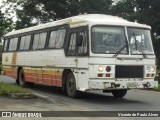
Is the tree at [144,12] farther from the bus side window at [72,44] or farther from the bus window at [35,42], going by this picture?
the bus side window at [72,44]

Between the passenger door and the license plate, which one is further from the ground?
the passenger door

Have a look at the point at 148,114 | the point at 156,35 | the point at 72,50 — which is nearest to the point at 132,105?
the point at 148,114

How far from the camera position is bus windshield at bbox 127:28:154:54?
52.0 feet

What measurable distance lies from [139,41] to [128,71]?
129 centimetres

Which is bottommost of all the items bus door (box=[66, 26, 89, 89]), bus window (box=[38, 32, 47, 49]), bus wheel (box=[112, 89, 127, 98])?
bus wheel (box=[112, 89, 127, 98])

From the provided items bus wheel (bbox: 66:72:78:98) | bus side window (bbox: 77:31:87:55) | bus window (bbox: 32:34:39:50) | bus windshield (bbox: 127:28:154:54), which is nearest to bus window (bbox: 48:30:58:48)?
bus window (bbox: 32:34:39:50)

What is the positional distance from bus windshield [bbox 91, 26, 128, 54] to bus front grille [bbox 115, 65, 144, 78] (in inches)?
22.1

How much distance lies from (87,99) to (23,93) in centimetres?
252

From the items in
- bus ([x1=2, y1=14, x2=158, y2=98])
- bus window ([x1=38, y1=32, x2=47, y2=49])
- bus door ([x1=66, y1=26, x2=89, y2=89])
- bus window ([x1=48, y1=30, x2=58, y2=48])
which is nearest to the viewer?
bus ([x1=2, y1=14, x2=158, y2=98])

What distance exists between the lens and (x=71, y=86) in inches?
661

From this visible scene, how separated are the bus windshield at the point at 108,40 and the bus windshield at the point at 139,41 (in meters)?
0.31

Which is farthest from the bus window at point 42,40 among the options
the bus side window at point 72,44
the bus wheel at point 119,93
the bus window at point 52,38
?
the bus wheel at point 119,93

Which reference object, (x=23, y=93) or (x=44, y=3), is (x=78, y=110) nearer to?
(x=23, y=93)

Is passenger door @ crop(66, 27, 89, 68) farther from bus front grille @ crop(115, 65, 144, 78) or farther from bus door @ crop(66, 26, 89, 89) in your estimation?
bus front grille @ crop(115, 65, 144, 78)
